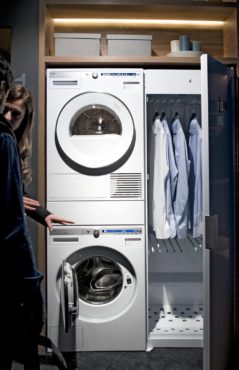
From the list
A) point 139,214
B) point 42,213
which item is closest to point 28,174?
point 42,213

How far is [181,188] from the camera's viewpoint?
103 inches

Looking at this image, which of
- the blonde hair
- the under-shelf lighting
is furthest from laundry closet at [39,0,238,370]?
the blonde hair

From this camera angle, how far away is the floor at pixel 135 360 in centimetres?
237

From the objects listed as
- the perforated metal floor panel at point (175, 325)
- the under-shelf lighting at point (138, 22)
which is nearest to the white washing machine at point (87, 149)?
the under-shelf lighting at point (138, 22)

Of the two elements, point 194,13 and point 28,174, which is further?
point 194,13

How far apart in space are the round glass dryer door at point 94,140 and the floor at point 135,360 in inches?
48.0

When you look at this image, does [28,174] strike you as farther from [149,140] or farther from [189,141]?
[189,141]

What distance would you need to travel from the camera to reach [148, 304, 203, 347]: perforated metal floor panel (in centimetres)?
265

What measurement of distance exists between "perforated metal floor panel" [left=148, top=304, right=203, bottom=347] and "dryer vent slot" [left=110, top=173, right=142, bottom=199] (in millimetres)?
1012

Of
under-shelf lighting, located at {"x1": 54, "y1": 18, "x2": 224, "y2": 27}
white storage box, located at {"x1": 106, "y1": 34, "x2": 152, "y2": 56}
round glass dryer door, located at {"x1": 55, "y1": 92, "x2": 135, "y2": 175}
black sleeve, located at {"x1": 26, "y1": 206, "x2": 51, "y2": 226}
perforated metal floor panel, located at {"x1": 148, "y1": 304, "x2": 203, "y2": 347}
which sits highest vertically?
under-shelf lighting, located at {"x1": 54, "y1": 18, "x2": 224, "y2": 27}

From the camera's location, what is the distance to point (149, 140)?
277cm

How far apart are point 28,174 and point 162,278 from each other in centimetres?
158

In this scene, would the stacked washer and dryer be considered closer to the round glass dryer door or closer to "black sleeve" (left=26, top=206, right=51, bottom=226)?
the round glass dryer door

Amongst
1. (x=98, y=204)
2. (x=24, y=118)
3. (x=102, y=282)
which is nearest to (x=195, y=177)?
(x=98, y=204)
